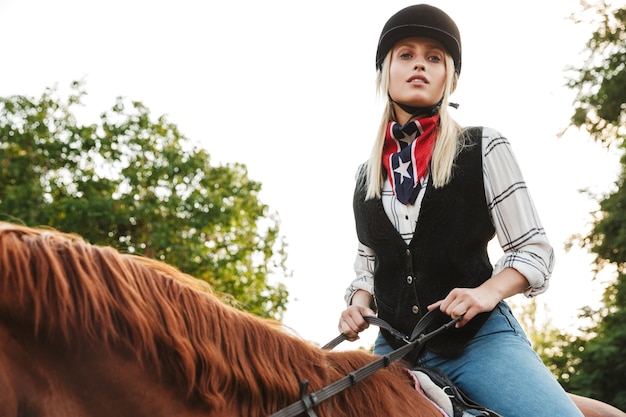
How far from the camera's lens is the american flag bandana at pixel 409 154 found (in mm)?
2709

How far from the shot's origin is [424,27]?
2877 mm

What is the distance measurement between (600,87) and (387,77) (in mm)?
15528

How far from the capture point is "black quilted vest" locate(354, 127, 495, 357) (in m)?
2.56

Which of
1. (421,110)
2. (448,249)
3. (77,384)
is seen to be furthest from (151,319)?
(421,110)

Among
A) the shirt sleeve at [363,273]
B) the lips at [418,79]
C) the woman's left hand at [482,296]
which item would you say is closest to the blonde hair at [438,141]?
the lips at [418,79]

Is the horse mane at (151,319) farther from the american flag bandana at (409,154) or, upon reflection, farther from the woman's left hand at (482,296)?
the american flag bandana at (409,154)

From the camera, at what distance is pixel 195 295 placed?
1.78 metres

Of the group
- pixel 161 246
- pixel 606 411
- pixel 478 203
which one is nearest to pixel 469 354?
pixel 478 203

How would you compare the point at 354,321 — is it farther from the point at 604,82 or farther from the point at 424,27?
the point at 604,82

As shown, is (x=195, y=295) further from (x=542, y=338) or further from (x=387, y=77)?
(x=542, y=338)

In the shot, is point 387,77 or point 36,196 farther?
point 36,196

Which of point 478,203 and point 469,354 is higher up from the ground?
point 478,203

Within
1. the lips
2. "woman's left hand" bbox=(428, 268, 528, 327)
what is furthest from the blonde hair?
"woman's left hand" bbox=(428, 268, 528, 327)

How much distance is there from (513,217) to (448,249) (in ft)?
0.95
